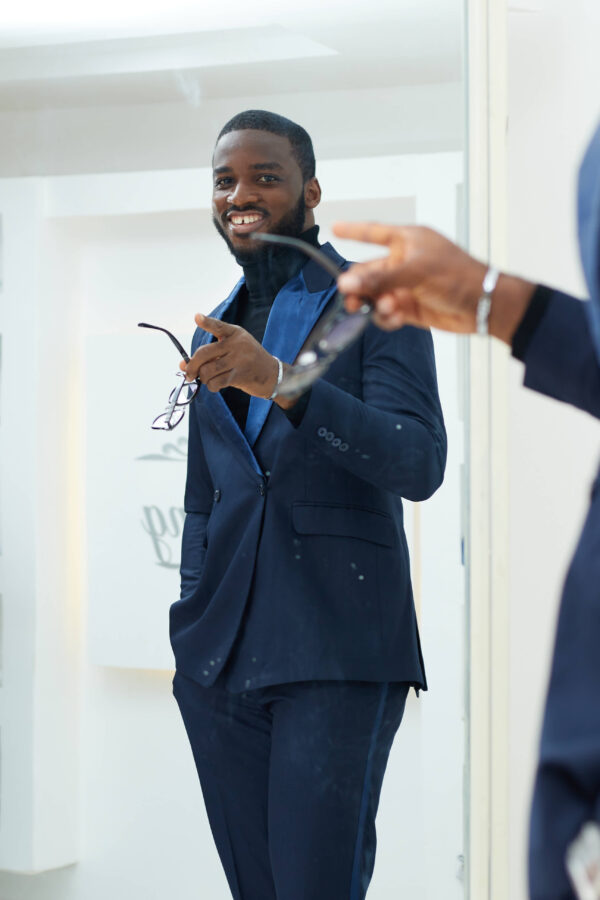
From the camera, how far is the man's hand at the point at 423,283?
80 cm

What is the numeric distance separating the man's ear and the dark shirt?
0.04m

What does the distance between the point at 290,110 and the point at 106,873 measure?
137cm

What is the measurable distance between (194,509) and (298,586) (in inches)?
9.6

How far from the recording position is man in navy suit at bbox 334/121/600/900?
26.6 inches

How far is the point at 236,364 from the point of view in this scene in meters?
1.28

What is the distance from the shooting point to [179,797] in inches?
69.8

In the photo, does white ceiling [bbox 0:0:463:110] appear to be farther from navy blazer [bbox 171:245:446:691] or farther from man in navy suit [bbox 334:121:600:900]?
man in navy suit [bbox 334:121:600:900]

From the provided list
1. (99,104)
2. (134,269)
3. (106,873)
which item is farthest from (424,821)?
(99,104)

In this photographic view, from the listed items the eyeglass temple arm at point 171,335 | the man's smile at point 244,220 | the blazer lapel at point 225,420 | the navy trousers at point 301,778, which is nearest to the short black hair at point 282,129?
the man's smile at point 244,220

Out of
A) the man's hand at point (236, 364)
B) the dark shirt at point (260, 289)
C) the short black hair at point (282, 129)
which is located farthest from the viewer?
the short black hair at point (282, 129)

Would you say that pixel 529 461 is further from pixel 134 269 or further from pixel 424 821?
pixel 134 269

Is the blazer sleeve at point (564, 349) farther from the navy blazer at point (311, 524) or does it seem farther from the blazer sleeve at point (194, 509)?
the blazer sleeve at point (194, 509)

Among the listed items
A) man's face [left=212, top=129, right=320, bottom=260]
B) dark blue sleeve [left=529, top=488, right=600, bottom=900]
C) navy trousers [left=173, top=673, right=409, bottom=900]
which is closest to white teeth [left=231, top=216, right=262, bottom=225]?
man's face [left=212, top=129, right=320, bottom=260]

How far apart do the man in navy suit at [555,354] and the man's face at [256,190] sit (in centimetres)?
77
